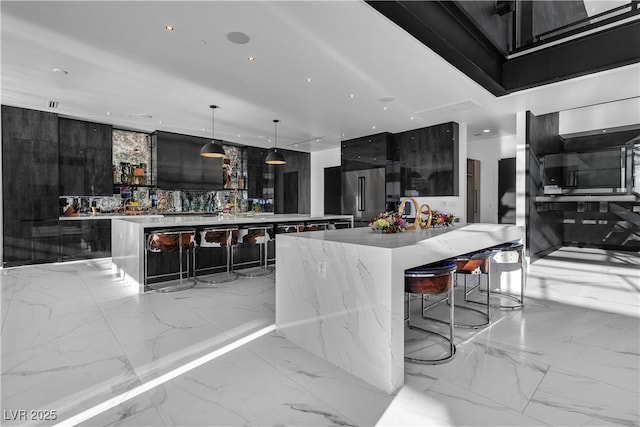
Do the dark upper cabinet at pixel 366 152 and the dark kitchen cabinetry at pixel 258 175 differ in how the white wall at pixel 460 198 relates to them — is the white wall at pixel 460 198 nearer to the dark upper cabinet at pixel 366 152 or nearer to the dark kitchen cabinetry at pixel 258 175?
the dark upper cabinet at pixel 366 152

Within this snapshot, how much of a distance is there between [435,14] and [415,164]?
14.6 feet

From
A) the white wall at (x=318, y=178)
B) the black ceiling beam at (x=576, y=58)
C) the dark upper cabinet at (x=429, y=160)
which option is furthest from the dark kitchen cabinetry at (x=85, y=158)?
the black ceiling beam at (x=576, y=58)

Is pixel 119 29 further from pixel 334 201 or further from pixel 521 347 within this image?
pixel 334 201

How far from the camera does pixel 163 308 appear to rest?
3.72 m

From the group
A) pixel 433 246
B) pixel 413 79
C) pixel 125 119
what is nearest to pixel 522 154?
pixel 413 79

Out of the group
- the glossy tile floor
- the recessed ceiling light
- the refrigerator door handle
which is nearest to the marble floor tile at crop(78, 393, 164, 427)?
the glossy tile floor

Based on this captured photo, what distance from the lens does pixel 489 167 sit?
8852 millimetres

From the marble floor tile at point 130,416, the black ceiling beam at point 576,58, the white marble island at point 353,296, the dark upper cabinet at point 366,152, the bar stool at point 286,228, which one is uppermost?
the black ceiling beam at point 576,58

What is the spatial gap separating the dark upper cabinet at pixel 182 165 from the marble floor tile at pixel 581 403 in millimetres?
8028

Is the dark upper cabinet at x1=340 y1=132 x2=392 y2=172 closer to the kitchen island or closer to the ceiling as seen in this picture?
the ceiling

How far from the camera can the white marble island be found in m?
2.06

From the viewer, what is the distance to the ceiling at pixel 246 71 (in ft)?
10.2

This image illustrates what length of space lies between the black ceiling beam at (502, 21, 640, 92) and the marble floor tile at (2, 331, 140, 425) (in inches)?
230

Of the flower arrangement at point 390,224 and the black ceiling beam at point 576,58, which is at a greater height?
the black ceiling beam at point 576,58
